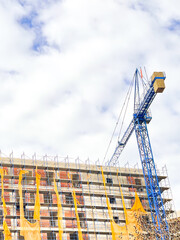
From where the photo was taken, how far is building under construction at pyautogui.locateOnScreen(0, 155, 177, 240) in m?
43.7

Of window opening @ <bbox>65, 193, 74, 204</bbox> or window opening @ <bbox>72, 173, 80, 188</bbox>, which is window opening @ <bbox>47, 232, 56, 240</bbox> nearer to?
window opening @ <bbox>65, 193, 74, 204</bbox>

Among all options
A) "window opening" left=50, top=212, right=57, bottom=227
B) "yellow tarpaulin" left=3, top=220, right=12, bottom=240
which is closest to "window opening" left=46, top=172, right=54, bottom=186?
"window opening" left=50, top=212, right=57, bottom=227

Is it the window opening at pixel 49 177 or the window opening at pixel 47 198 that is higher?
the window opening at pixel 49 177

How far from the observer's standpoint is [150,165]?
5569 centimetres

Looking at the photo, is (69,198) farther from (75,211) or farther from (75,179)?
(75,179)

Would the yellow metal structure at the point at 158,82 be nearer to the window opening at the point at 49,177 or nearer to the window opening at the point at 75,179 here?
the window opening at the point at 75,179

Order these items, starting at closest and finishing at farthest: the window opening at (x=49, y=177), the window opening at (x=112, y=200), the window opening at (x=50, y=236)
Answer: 1. the window opening at (x=50, y=236)
2. the window opening at (x=49, y=177)
3. the window opening at (x=112, y=200)

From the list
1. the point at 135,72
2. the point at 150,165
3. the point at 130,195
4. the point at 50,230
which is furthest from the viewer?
the point at 135,72

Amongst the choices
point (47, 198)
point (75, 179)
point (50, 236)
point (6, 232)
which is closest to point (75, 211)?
point (47, 198)

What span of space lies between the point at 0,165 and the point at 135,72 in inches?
1000

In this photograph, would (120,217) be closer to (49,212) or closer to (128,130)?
(49,212)

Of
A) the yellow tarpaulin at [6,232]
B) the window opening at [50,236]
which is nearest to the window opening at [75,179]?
the window opening at [50,236]

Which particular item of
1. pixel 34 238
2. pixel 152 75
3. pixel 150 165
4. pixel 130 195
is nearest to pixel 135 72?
pixel 152 75

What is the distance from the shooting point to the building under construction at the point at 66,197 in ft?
143
